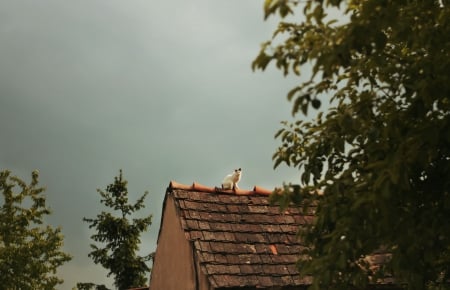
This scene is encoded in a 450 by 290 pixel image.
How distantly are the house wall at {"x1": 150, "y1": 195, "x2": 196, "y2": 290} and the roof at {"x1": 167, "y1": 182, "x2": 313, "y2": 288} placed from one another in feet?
1.22

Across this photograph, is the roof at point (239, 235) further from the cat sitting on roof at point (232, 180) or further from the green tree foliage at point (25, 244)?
the green tree foliage at point (25, 244)

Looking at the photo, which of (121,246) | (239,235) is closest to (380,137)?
(239,235)

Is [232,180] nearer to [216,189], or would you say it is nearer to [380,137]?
[216,189]

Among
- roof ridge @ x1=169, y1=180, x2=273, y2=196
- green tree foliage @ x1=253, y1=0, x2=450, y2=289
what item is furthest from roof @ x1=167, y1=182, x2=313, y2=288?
green tree foliage @ x1=253, y1=0, x2=450, y2=289

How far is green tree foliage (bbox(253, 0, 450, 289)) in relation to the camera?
21.9 feet

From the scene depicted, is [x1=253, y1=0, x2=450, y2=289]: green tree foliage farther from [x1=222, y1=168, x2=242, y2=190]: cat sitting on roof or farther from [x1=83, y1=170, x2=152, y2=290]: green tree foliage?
[x1=83, y1=170, x2=152, y2=290]: green tree foliage

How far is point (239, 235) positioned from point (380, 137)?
19.4 ft

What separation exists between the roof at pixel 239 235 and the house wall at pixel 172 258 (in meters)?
0.37

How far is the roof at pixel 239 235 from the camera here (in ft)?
40.3

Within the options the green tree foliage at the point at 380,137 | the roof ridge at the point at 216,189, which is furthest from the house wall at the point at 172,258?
the green tree foliage at the point at 380,137

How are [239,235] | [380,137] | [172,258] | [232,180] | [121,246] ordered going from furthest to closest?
1. [121,246]
2. [232,180]
3. [172,258]
4. [239,235]
5. [380,137]

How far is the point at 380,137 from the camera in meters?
7.97

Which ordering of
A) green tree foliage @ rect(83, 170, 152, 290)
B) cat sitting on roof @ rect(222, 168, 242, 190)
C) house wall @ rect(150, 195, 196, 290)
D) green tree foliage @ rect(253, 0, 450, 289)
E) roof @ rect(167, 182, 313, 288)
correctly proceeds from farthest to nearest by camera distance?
green tree foliage @ rect(83, 170, 152, 290) → cat sitting on roof @ rect(222, 168, 242, 190) → house wall @ rect(150, 195, 196, 290) → roof @ rect(167, 182, 313, 288) → green tree foliage @ rect(253, 0, 450, 289)

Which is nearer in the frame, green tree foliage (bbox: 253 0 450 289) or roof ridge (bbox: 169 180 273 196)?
green tree foliage (bbox: 253 0 450 289)
